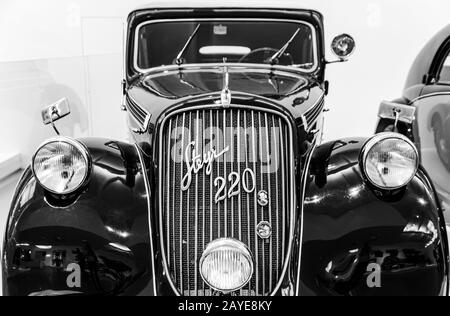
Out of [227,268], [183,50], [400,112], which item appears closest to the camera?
[227,268]

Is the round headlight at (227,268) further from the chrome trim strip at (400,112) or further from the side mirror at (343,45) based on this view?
the side mirror at (343,45)

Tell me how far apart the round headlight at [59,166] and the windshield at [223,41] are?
1183 mm

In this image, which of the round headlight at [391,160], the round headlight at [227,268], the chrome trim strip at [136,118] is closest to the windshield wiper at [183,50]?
the chrome trim strip at [136,118]

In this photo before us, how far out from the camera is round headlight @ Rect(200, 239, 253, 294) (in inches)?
76.2

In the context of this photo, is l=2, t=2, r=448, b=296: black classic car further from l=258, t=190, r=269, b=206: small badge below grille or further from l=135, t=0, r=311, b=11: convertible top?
l=135, t=0, r=311, b=11: convertible top

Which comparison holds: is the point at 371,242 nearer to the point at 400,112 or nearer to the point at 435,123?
the point at 400,112

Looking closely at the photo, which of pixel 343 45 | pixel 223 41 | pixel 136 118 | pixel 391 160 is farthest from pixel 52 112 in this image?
pixel 343 45

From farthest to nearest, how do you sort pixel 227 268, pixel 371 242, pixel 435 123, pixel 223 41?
pixel 435 123
pixel 223 41
pixel 371 242
pixel 227 268

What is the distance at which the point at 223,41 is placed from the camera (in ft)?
10.9

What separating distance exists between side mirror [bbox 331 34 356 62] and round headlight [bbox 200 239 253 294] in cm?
172

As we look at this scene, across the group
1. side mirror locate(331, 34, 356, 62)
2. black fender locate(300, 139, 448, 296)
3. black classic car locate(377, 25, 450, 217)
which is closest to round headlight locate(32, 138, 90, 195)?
black fender locate(300, 139, 448, 296)

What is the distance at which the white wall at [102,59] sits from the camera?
19.6 ft

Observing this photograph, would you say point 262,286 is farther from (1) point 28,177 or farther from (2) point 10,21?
(2) point 10,21

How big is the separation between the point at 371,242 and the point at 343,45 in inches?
60.0
